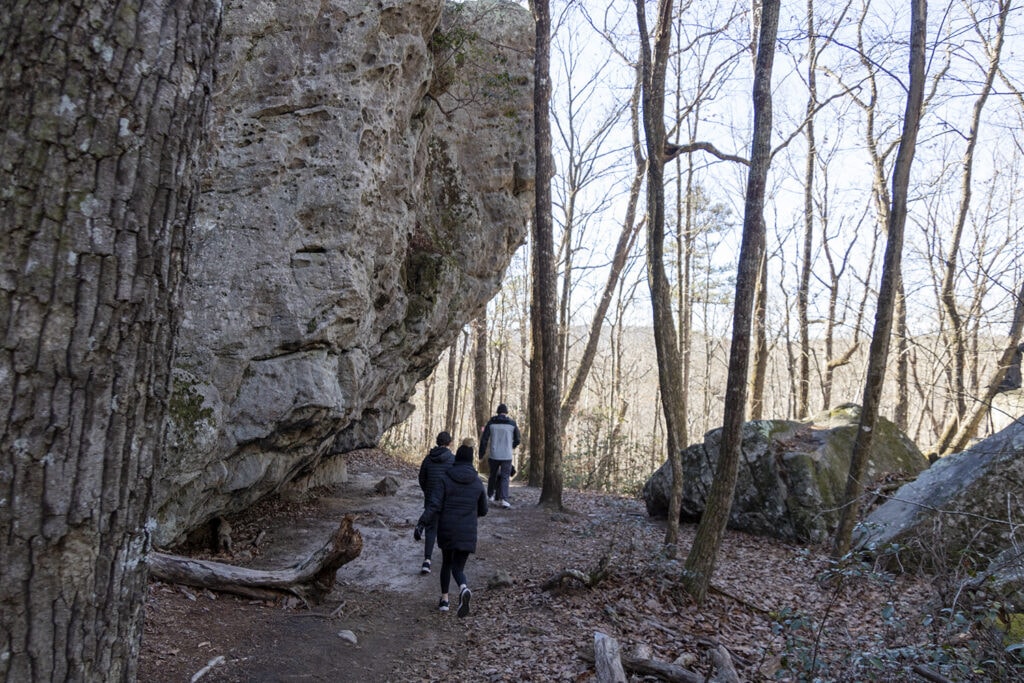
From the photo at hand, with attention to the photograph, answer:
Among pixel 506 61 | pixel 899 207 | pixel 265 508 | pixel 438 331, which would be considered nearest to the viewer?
pixel 899 207

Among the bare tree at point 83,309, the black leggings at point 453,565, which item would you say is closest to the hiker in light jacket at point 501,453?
the black leggings at point 453,565

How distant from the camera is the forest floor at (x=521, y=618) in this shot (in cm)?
521

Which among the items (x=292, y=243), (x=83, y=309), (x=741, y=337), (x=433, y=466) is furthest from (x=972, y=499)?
(x=83, y=309)

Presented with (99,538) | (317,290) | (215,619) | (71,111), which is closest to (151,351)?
(99,538)

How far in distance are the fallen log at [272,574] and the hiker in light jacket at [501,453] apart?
5.47 m

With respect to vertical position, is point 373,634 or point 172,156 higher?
point 172,156

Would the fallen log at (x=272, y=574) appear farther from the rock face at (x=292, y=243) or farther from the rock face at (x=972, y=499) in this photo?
the rock face at (x=972, y=499)

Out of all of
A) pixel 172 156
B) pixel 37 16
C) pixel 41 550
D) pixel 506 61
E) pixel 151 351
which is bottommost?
pixel 41 550

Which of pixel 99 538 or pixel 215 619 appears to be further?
pixel 215 619

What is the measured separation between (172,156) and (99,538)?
1079 millimetres

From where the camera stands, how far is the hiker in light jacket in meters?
12.4

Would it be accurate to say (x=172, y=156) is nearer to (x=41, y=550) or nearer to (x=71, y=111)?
(x=71, y=111)

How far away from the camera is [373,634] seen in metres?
6.51

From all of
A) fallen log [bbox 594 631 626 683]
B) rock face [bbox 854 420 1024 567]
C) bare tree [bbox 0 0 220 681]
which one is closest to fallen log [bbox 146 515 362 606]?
fallen log [bbox 594 631 626 683]
